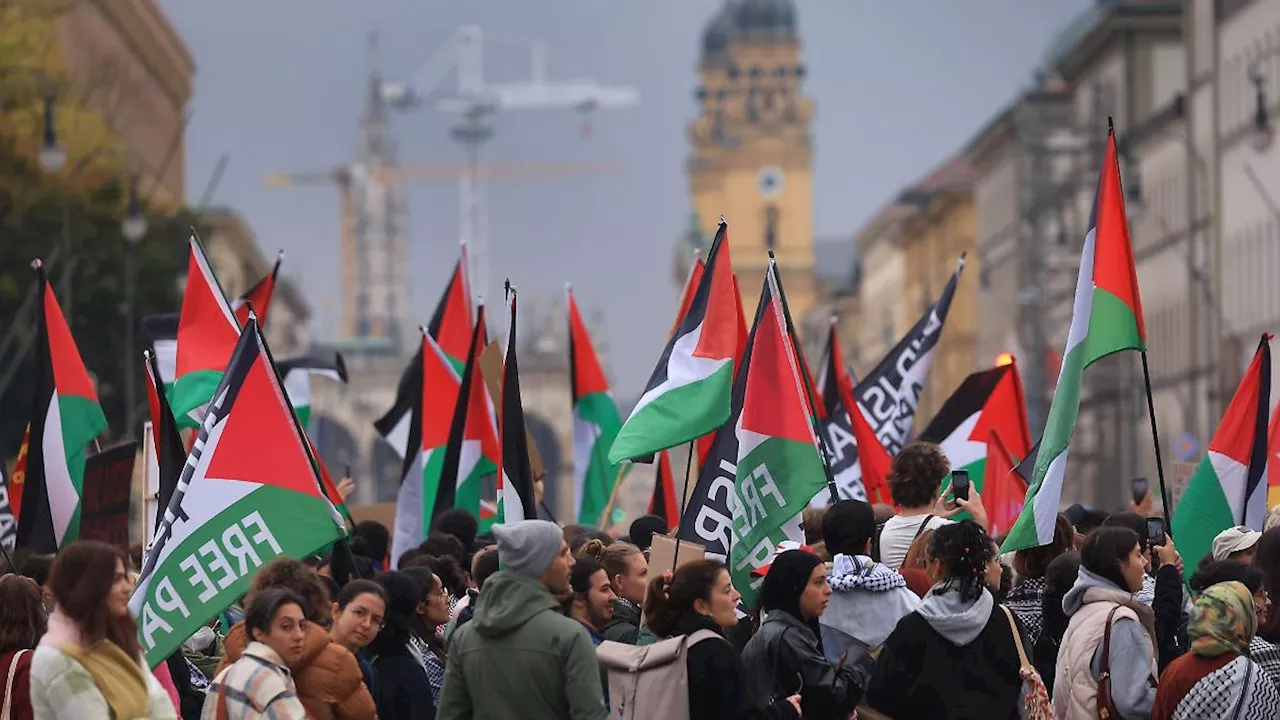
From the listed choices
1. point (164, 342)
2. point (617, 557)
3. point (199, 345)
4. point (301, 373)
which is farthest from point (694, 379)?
point (301, 373)

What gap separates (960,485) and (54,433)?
22.3 ft

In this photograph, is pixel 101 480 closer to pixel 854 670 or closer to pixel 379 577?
pixel 379 577

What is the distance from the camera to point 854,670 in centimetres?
1115

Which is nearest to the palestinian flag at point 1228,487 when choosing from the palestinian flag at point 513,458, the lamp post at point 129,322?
the palestinian flag at point 513,458

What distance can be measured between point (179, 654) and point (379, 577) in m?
0.96

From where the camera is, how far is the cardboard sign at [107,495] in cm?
1664

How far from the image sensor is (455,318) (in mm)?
23719

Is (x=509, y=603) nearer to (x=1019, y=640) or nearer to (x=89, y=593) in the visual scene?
(x=89, y=593)

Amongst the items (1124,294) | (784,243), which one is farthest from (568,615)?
(784,243)

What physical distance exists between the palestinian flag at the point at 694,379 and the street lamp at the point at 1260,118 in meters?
44.6

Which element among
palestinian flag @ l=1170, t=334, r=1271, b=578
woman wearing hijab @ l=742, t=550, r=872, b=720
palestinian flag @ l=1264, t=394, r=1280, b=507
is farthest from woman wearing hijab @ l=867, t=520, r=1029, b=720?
palestinian flag @ l=1264, t=394, r=1280, b=507

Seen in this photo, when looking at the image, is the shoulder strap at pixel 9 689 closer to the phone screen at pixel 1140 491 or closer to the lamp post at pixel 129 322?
the phone screen at pixel 1140 491

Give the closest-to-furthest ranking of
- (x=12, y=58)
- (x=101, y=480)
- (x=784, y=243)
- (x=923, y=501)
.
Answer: (x=923, y=501) → (x=101, y=480) → (x=12, y=58) → (x=784, y=243)

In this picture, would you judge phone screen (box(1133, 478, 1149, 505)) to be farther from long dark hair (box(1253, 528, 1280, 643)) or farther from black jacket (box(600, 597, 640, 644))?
long dark hair (box(1253, 528, 1280, 643))
